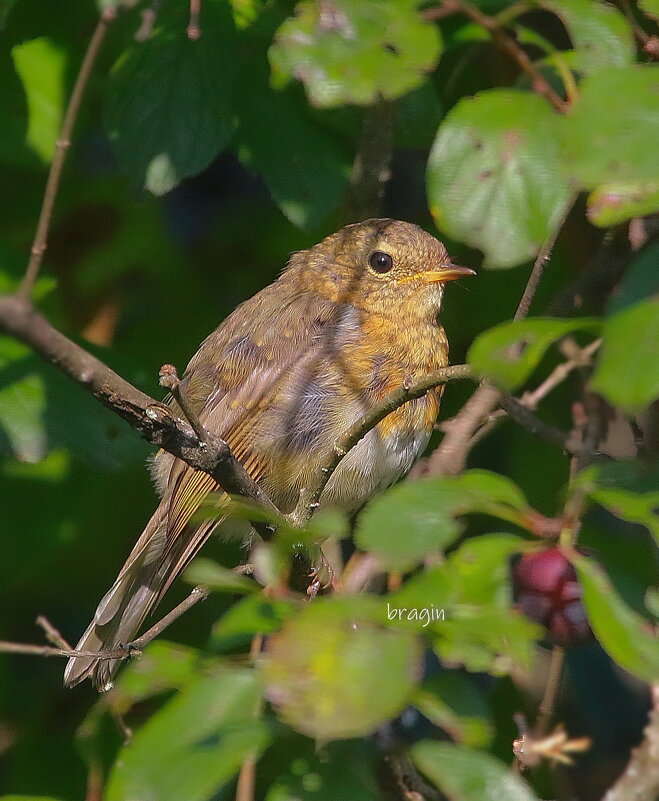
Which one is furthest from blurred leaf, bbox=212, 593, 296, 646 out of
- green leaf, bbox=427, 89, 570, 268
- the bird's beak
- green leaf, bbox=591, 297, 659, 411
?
the bird's beak

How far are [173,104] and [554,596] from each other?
1.76 meters

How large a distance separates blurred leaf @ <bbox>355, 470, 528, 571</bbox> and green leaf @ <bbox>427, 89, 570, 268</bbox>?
45cm

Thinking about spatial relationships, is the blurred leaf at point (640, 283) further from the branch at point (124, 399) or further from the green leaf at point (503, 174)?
the branch at point (124, 399)

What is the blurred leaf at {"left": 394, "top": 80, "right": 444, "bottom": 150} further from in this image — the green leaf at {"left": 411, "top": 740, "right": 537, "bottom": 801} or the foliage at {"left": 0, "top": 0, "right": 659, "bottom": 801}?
the green leaf at {"left": 411, "top": 740, "right": 537, "bottom": 801}

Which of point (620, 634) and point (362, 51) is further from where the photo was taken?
point (362, 51)

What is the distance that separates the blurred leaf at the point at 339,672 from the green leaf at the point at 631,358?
18.7 inches

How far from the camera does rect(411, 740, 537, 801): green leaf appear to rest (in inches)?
70.8

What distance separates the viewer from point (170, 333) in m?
4.23

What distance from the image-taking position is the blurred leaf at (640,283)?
5.62 feet

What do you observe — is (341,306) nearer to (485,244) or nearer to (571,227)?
(571,227)

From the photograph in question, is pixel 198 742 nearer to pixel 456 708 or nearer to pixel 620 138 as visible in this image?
pixel 456 708

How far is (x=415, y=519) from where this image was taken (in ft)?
6.04

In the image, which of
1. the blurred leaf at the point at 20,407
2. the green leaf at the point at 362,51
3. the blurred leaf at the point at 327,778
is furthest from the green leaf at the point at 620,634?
the blurred leaf at the point at 20,407

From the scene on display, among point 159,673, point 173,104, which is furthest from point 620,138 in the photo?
point 173,104
